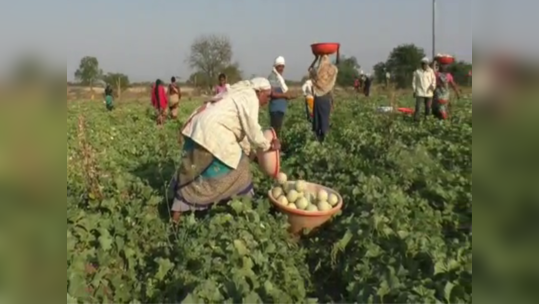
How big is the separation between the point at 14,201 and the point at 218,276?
2075 mm

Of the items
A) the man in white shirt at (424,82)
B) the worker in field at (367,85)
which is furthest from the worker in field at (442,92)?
the worker in field at (367,85)

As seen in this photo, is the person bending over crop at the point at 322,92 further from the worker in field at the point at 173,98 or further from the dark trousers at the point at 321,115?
the worker in field at the point at 173,98

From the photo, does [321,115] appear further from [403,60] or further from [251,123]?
[403,60]

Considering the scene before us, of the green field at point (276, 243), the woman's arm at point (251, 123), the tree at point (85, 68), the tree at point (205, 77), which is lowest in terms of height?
the green field at point (276, 243)

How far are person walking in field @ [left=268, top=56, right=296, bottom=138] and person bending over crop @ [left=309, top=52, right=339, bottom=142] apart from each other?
50 centimetres

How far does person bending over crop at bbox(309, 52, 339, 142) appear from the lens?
754cm

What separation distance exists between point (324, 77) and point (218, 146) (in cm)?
390

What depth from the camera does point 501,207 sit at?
1.03 m

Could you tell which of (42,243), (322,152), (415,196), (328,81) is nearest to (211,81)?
(328,81)

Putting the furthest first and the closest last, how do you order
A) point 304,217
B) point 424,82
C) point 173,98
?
point 173,98
point 424,82
point 304,217

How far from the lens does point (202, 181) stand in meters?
4.14

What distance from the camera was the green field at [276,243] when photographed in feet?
8.78

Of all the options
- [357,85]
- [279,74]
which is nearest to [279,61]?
[279,74]

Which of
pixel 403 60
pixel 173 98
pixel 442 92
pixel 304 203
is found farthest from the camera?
pixel 403 60
